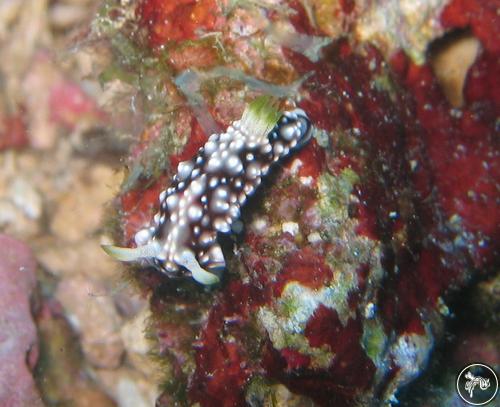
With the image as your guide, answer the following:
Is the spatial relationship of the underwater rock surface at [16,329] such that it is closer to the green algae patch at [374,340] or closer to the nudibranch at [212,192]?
the nudibranch at [212,192]

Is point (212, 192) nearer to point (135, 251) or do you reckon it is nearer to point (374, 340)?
point (135, 251)

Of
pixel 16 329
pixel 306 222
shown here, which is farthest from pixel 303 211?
pixel 16 329

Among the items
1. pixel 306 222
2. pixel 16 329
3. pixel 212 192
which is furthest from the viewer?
pixel 16 329

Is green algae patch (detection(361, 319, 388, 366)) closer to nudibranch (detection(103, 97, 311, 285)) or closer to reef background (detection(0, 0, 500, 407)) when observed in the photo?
reef background (detection(0, 0, 500, 407))

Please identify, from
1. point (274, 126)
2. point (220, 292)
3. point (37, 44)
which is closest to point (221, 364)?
point (220, 292)

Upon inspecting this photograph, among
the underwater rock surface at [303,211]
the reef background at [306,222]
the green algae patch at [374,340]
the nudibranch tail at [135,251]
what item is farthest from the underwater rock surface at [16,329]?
the green algae patch at [374,340]

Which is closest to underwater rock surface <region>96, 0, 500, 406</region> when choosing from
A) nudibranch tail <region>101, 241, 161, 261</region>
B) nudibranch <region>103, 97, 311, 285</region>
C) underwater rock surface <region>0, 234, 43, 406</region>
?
nudibranch <region>103, 97, 311, 285</region>
